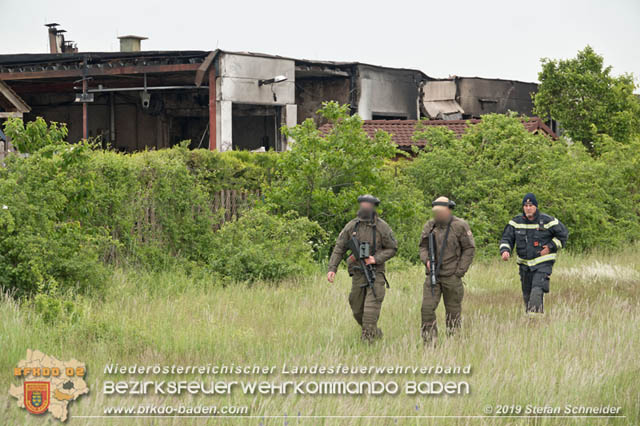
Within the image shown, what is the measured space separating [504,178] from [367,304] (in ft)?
36.4

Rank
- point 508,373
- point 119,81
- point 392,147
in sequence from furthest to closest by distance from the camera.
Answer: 1. point 119,81
2. point 392,147
3. point 508,373

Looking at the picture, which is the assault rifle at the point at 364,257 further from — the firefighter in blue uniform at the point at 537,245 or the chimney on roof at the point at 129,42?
the chimney on roof at the point at 129,42

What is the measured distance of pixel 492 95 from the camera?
38.7 metres

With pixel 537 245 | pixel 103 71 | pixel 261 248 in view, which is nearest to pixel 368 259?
pixel 537 245

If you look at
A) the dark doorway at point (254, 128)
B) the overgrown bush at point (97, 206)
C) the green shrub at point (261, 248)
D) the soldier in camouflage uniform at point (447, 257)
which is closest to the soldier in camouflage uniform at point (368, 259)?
the soldier in camouflage uniform at point (447, 257)

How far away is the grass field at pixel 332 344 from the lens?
22.8 feet

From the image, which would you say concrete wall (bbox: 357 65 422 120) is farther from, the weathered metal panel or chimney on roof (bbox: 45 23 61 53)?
chimney on roof (bbox: 45 23 61 53)

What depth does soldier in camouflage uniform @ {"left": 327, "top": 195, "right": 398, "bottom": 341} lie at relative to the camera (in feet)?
32.2

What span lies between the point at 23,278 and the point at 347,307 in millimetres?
4726

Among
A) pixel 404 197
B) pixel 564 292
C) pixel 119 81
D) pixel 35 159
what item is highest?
pixel 119 81

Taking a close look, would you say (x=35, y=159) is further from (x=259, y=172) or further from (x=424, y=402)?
(x=424, y=402)

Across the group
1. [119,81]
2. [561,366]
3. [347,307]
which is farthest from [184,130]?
[561,366]

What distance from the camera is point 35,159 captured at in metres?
12.7

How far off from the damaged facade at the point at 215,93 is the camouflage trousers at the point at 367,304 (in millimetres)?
19510
